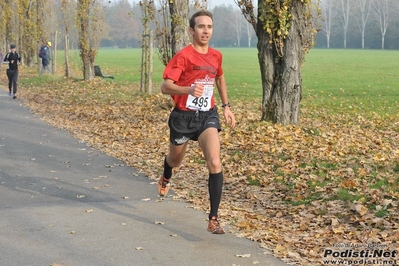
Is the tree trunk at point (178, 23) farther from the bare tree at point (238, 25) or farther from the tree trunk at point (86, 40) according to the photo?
the bare tree at point (238, 25)

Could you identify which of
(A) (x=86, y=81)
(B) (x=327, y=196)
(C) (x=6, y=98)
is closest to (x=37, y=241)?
(B) (x=327, y=196)

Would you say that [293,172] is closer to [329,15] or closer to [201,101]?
[201,101]

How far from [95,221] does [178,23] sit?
11958 mm

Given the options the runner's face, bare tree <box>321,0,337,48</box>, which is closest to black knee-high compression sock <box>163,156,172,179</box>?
the runner's face

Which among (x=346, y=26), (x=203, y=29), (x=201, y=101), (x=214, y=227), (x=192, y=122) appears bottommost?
(x=214, y=227)

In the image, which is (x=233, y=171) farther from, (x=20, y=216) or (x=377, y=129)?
(x=377, y=129)

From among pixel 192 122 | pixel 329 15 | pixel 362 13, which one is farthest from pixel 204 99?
pixel 329 15

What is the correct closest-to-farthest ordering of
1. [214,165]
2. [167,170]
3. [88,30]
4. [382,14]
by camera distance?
[214,165] → [167,170] → [88,30] → [382,14]

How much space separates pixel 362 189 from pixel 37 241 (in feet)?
13.5

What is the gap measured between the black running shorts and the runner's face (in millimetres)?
760

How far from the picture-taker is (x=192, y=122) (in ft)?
24.1

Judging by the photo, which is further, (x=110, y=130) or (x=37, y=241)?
(x=110, y=130)

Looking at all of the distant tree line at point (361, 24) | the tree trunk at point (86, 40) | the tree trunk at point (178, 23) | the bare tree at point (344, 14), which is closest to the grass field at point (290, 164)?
the tree trunk at point (178, 23)

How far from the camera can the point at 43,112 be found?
2141 centimetres
